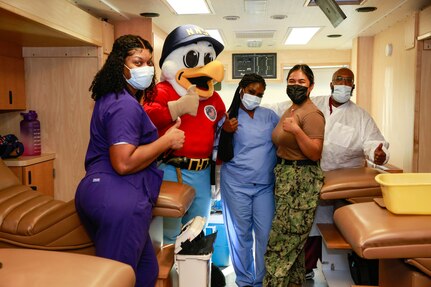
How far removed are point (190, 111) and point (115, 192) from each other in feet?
3.05

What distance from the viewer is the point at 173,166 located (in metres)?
2.50

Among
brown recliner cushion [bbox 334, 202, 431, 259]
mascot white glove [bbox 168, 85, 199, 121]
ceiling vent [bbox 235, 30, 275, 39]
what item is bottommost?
brown recliner cushion [bbox 334, 202, 431, 259]

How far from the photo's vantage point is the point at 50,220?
6.22 ft

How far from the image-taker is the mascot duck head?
2.54m

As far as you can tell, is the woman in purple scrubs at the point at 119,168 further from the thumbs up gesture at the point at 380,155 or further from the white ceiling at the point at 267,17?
the white ceiling at the point at 267,17

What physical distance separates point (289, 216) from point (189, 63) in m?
1.11

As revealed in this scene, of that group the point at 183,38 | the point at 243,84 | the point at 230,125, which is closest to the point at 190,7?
the point at 183,38

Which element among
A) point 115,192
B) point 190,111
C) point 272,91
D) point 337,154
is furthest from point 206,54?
point 272,91

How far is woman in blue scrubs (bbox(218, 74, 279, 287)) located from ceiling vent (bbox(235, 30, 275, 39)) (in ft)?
6.94

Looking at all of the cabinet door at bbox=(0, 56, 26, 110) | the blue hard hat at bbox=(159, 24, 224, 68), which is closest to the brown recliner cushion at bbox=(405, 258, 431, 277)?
the blue hard hat at bbox=(159, 24, 224, 68)

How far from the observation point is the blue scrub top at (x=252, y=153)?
2604mm

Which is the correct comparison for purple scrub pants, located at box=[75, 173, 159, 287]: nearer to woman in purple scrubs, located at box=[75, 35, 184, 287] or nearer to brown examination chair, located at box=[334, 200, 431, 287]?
woman in purple scrubs, located at box=[75, 35, 184, 287]

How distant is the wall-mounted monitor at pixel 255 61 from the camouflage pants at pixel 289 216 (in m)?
3.87

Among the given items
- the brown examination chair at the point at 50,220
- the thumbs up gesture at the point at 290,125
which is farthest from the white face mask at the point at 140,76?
the thumbs up gesture at the point at 290,125
